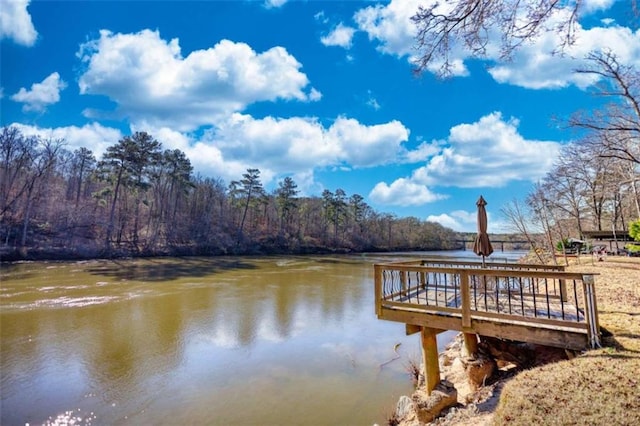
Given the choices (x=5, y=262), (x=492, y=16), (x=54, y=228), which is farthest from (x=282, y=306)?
(x=54, y=228)

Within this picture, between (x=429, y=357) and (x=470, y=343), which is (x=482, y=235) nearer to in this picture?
(x=470, y=343)

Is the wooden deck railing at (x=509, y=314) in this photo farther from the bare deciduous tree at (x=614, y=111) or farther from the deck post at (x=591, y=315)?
the bare deciduous tree at (x=614, y=111)

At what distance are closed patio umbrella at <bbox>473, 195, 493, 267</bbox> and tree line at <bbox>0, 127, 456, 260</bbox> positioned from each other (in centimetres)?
3134

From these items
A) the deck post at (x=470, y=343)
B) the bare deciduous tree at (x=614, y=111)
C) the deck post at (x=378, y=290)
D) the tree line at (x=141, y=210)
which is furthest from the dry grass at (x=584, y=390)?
the tree line at (x=141, y=210)

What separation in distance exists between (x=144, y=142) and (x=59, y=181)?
46.3ft

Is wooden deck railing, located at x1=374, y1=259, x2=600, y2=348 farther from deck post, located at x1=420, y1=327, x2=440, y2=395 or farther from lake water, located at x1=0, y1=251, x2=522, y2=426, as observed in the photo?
lake water, located at x1=0, y1=251, x2=522, y2=426

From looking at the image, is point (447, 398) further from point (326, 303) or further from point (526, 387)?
point (326, 303)

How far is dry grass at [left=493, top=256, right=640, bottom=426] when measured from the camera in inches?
117

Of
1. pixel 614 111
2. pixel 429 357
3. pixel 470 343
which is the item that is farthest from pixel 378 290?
pixel 614 111

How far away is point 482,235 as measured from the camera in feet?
21.2

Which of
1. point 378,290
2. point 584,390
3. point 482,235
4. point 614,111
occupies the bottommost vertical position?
point 584,390

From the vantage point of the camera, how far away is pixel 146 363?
23.5ft

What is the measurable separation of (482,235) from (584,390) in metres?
3.48

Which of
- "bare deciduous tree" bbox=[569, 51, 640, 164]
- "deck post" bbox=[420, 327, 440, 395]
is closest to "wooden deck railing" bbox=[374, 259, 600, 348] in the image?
"deck post" bbox=[420, 327, 440, 395]
